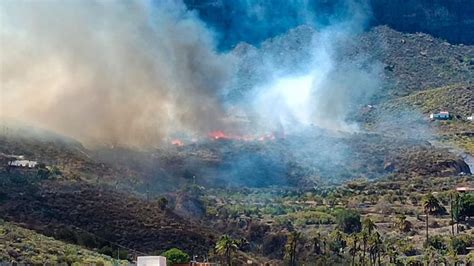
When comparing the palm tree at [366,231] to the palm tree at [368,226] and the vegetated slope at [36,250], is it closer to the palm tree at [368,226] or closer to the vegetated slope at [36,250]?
the palm tree at [368,226]

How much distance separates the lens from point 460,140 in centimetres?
17725

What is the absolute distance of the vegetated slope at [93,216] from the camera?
10338cm

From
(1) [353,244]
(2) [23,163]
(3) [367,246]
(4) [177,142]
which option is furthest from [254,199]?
(2) [23,163]

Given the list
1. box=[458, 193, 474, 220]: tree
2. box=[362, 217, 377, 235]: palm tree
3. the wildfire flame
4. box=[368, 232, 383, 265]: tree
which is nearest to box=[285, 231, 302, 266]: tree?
box=[368, 232, 383, 265]: tree

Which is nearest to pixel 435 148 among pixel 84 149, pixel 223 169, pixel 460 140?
pixel 460 140

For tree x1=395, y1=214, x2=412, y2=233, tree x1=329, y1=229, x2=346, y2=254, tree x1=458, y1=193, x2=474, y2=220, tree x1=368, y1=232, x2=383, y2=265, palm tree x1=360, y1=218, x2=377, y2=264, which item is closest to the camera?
tree x1=368, y1=232, x2=383, y2=265

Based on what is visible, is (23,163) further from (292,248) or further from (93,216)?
(292,248)

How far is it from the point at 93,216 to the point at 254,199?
1473 inches

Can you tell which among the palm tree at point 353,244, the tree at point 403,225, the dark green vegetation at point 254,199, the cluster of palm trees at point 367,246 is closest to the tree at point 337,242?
the dark green vegetation at point 254,199

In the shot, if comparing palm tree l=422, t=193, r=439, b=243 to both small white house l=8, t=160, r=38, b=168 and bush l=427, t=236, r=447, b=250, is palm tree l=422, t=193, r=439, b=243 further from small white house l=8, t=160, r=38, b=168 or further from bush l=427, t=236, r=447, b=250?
small white house l=8, t=160, r=38, b=168

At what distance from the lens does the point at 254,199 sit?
143 meters

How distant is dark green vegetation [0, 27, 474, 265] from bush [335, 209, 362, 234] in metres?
0.27

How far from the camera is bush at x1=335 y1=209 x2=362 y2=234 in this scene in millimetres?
124375

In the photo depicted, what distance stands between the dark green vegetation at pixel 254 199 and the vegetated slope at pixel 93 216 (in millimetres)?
184
